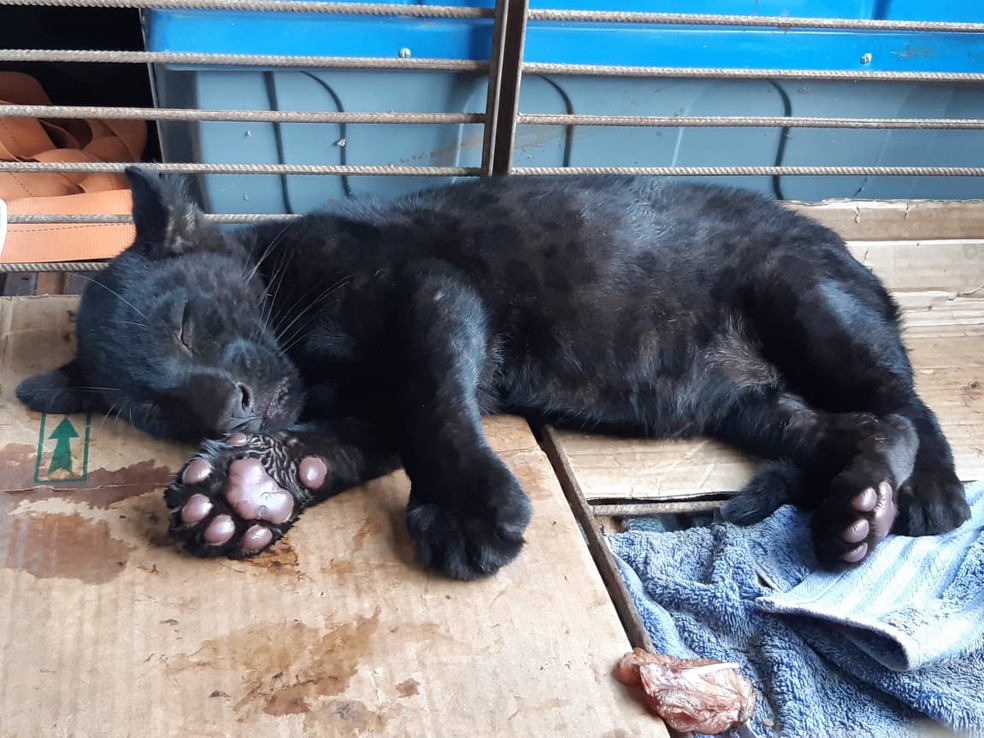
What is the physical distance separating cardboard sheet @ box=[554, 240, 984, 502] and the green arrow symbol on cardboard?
963mm

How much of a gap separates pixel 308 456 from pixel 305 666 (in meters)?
0.38

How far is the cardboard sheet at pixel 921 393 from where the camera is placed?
1736mm

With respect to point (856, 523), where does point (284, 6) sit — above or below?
above

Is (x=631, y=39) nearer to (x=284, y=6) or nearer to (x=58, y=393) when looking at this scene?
(x=284, y=6)

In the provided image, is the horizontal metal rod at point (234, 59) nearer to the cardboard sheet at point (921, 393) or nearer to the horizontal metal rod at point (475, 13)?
the horizontal metal rod at point (475, 13)

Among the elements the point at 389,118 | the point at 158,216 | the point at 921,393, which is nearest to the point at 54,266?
the point at 158,216

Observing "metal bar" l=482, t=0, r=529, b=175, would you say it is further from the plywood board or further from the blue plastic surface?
the plywood board

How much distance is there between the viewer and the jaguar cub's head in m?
1.48

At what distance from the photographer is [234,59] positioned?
199 cm

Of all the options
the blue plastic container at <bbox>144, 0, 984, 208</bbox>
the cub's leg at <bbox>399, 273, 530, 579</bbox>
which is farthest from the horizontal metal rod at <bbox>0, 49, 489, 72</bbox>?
the cub's leg at <bbox>399, 273, 530, 579</bbox>

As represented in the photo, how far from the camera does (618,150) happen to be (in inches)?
101

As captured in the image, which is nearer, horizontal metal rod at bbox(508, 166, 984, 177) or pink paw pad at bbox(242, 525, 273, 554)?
pink paw pad at bbox(242, 525, 273, 554)

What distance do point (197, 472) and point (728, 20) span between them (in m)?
1.61

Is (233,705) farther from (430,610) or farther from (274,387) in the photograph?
(274,387)
